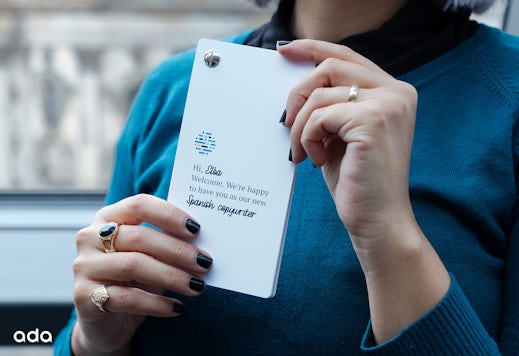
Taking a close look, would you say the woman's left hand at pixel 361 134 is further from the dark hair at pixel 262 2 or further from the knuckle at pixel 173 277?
the dark hair at pixel 262 2

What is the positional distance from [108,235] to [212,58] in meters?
0.22

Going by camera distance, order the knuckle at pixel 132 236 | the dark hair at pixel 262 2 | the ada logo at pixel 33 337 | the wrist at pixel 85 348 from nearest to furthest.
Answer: the knuckle at pixel 132 236 → the wrist at pixel 85 348 → the dark hair at pixel 262 2 → the ada logo at pixel 33 337

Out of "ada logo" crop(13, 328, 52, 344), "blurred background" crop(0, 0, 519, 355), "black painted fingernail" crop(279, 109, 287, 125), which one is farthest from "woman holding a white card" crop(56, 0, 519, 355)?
"blurred background" crop(0, 0, 519, 355)

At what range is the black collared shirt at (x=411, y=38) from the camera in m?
0.76

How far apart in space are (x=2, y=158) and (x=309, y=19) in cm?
96

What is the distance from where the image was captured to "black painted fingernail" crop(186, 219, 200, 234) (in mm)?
654

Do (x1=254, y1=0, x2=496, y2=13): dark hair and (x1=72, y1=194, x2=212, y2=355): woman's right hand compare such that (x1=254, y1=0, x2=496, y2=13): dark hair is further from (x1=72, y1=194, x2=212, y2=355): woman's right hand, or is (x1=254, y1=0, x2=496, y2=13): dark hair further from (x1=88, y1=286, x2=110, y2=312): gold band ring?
(x1=88, y1=286, x2=110, y2=312): gold band ring

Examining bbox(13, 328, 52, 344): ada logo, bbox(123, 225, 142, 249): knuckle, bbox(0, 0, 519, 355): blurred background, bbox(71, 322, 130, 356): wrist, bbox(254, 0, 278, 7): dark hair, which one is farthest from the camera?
bbox(0, 0, 519, 355): blurred background

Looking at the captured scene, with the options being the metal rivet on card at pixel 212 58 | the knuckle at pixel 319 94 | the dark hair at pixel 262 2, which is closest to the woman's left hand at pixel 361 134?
the knuckle at pixel 319 94

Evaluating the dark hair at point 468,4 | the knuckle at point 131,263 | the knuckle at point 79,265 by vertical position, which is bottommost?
the knuckle at point 79,265

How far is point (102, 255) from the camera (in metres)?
0.69

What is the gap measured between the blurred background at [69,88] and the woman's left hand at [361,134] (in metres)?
0.81

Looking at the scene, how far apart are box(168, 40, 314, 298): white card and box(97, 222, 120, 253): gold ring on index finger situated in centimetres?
7

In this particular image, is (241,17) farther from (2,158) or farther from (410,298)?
(410,298)
